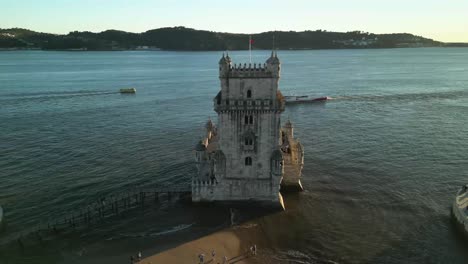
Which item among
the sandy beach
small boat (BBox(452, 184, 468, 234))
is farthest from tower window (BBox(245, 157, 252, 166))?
small boat (BBox(452, 184, 468, 234))

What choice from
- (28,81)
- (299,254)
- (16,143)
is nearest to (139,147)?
(16,143)

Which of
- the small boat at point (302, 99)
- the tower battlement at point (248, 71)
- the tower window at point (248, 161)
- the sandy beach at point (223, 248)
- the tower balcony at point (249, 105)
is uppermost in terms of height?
the tower battlement at point (248, 71)

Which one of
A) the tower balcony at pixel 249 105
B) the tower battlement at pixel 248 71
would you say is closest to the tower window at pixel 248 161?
the tower balcony at pixel 249 105

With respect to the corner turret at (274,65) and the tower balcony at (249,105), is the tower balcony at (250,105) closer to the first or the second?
the tower balcony at (249,105)

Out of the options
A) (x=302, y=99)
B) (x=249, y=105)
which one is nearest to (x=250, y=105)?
(x=249, y=105)

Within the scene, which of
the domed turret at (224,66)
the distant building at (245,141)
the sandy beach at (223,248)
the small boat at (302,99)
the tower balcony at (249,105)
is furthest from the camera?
the small boat at (302,99)

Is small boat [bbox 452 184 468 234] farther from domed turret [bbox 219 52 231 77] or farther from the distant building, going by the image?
domed turret [bbox 219 52 231 77]

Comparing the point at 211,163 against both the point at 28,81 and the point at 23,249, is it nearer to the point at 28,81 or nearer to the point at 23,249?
the point at 23,249
